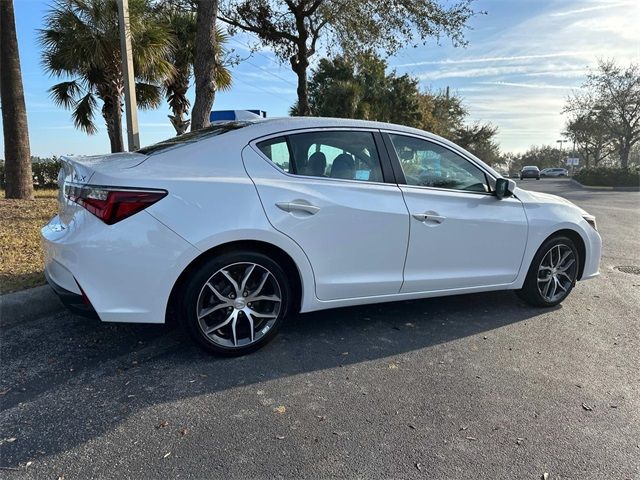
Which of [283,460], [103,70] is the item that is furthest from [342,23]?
[283,460]

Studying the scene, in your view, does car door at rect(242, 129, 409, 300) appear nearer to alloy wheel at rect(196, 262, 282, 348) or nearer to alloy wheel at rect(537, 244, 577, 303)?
alloy wheel at rect(196, 262, 282, 348)

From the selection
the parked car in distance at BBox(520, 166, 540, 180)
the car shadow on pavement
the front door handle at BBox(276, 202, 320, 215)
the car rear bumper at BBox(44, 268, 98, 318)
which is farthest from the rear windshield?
the parked car in distance at BBox(520, 166, 540, 180)

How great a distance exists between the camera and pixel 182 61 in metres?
15.3

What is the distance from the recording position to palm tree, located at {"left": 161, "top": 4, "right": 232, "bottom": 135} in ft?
45.3

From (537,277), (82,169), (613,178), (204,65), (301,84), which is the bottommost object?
(537,277)

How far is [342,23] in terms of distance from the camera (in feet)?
44.0

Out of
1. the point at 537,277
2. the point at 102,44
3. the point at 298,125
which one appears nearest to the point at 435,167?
the point at 298,125

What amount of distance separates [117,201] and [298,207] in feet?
3.78

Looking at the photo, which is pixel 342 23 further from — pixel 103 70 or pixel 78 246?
pixel 78 246

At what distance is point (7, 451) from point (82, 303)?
915 mm

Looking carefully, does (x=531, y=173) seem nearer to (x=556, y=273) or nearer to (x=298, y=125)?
(x=556, y=273)

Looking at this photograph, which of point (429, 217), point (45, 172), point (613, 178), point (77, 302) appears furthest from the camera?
point (613, 178)

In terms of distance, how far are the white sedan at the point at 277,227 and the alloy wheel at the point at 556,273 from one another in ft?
0.64

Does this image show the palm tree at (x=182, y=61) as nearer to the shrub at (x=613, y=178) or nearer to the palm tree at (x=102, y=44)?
the palm tree at (x=102, y=44)
